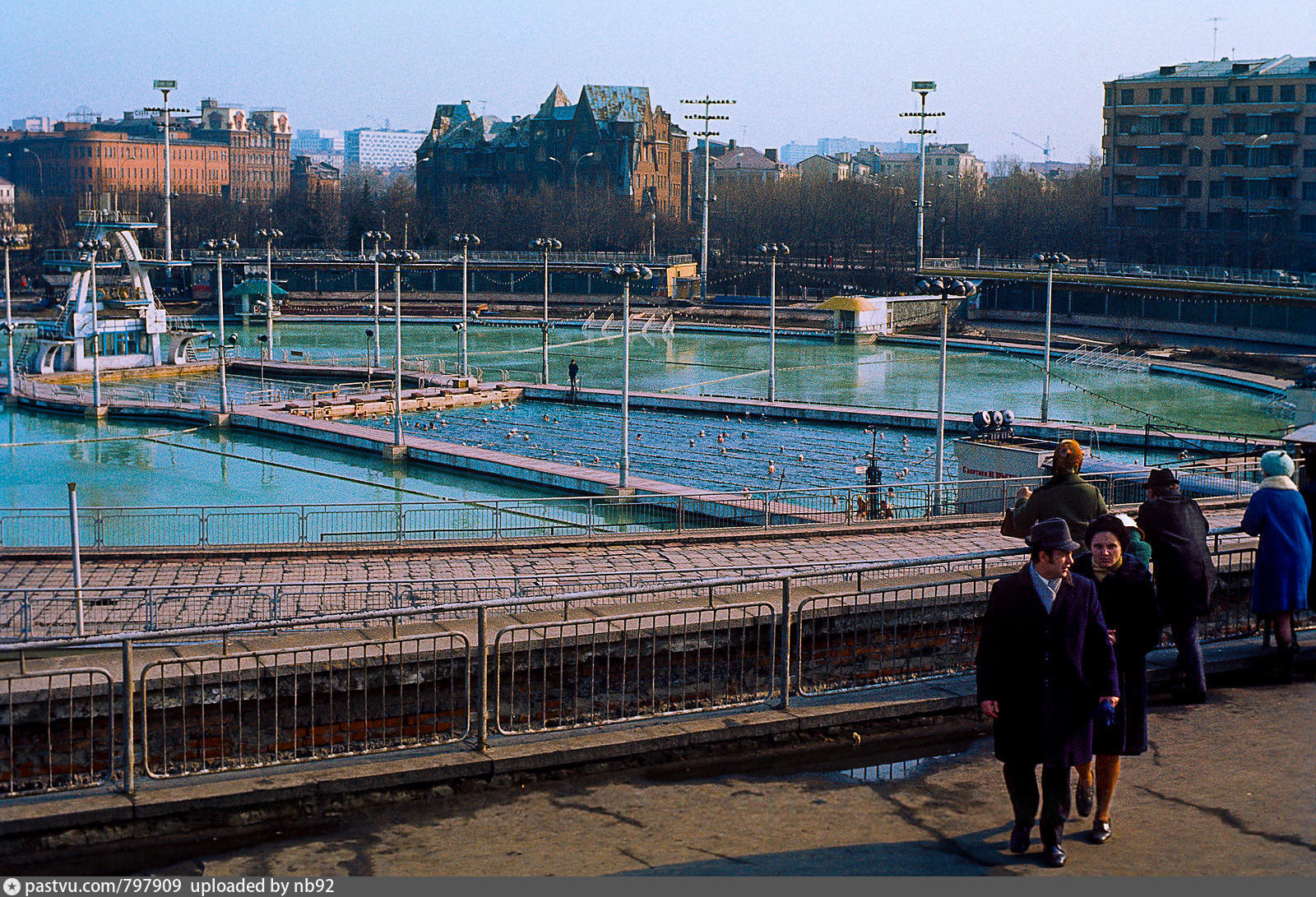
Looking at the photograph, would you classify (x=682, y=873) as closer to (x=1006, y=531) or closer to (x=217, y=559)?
(x=1006, y=531)

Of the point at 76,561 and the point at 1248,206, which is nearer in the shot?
the point at 76,561

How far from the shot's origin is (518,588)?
16.5 meters

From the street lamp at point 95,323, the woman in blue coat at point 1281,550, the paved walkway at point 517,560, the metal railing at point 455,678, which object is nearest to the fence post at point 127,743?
the metal railing at point 455,678

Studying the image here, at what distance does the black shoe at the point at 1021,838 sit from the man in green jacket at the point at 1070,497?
211 cm

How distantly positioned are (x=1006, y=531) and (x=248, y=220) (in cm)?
12247

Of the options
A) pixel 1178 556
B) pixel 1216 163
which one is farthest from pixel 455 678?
pixel 1216 163

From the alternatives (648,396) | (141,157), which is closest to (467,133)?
(141,157)

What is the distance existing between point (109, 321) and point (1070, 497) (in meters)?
52.3

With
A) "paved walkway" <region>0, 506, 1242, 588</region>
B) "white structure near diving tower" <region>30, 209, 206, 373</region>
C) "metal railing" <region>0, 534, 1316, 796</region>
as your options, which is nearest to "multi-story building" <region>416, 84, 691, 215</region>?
"white structure near diving tower" <region>30, 209, 206, 373</region>

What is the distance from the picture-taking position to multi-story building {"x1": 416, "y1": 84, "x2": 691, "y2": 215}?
122750 mm

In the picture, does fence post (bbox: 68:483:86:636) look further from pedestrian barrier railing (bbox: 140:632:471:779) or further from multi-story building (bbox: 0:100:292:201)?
multi-story building (bbox: 0:100:292:201)

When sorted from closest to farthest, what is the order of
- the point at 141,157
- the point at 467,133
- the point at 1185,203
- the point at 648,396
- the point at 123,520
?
the point at 123,520
the point at 648,396
the point at 1185,203
the point at 467,133
the point at 141,157

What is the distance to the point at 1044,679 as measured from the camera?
6215 millimetres

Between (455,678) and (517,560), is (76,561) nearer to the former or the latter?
(517,560)
